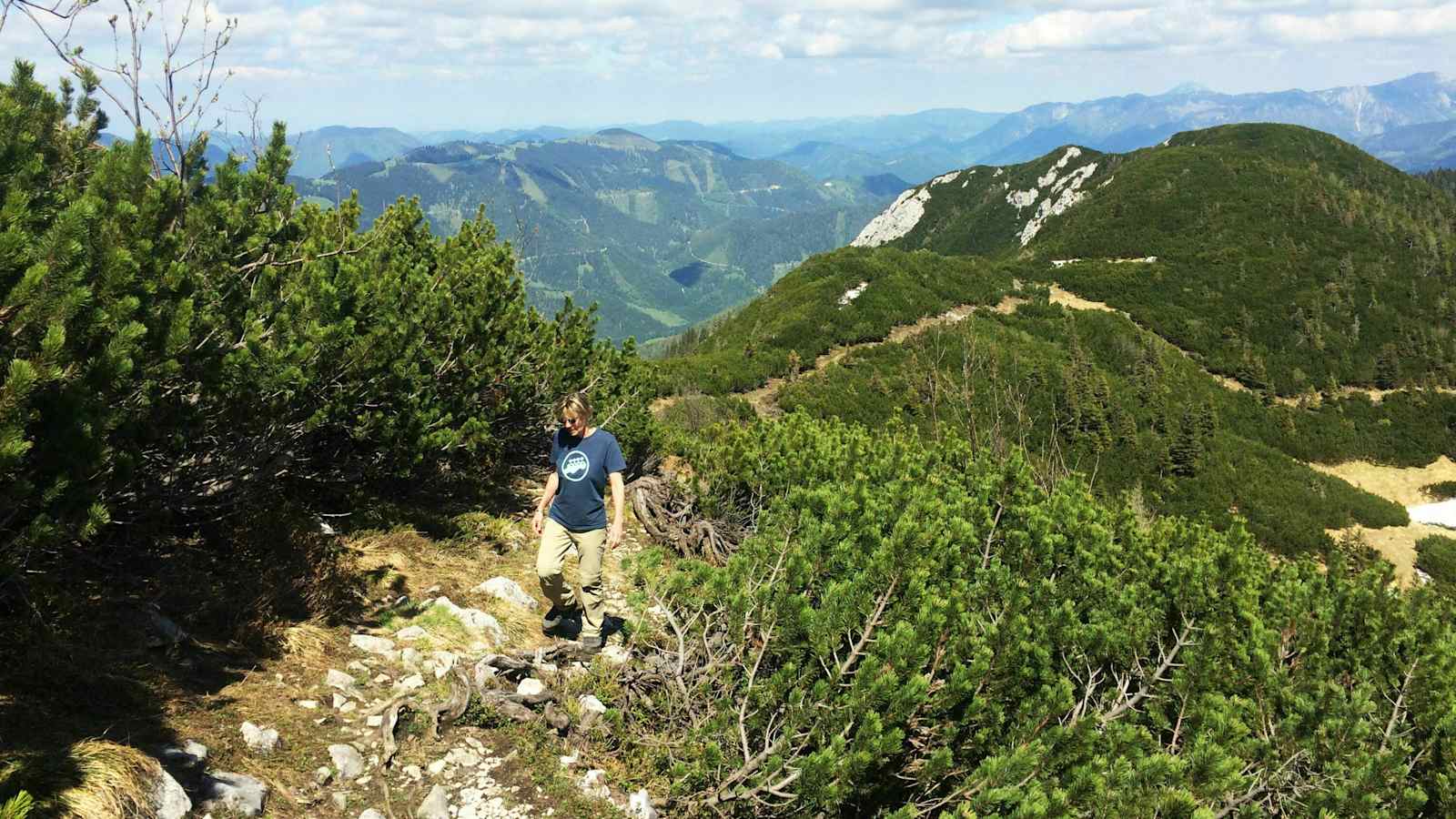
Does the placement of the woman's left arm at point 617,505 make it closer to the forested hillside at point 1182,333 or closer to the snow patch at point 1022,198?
the forested hillside at point 1182,333

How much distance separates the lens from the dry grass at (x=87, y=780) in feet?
9.94

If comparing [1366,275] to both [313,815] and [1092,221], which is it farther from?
[313,815]

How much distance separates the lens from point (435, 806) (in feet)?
13.8

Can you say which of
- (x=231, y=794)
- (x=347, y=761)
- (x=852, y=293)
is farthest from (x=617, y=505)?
(x=852, y=293)

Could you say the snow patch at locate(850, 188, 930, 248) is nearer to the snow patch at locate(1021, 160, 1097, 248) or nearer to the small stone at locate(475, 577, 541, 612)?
the snow patch at locate(1021, 160, 1097, 248)

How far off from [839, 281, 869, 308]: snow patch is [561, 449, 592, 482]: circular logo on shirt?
59.0 meters

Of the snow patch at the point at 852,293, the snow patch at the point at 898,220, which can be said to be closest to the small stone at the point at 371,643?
the snow patch at the point at 852,293

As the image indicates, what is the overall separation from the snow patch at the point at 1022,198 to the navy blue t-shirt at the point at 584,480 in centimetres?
14949

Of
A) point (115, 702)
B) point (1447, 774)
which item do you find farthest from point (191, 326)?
point (1447, 774)

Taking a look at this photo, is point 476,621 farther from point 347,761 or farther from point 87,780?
point 87,780

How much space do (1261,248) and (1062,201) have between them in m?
40.4

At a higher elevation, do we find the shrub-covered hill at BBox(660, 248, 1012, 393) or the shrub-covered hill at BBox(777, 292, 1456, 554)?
the shrub-covered hill at BBox(660, 248, 1012, 393)

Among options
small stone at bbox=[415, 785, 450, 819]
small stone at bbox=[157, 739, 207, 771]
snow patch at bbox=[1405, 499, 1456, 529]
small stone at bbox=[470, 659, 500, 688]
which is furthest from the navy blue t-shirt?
snow patch at bbox=[1405, 499, 1456, 529]

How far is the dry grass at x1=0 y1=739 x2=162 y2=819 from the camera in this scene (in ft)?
9.94
